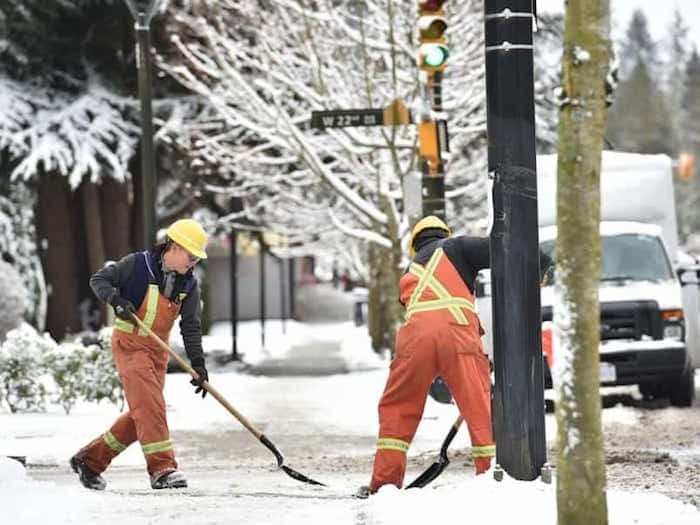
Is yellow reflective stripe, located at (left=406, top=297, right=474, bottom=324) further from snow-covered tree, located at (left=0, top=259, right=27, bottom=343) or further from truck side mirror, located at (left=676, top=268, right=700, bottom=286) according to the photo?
snow-covered tree, located at (left=0, top=259, right=27, bottom=343)

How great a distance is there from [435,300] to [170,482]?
2184 millimetres

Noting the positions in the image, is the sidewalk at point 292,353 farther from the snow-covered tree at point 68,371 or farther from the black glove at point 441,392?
the snow-covered tree at point 68,371

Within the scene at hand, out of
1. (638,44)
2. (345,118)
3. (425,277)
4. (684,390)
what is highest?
(638,44)

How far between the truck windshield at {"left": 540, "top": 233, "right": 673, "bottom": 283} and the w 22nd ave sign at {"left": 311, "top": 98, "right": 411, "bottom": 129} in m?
2.49

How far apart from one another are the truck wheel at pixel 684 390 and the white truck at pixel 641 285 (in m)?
0.01

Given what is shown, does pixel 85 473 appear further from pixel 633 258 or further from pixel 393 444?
pixel 633 258

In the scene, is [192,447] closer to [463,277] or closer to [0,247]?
[463,277]

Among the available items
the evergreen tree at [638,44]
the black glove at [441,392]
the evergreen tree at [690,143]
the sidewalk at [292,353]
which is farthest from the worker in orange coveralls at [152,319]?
the evergreen tree at [638,44]

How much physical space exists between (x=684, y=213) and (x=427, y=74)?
96543mm

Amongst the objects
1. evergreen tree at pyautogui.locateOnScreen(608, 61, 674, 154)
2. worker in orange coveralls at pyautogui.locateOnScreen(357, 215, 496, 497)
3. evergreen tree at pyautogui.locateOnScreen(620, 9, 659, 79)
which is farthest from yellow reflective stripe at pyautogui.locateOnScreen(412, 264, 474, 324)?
evergreen tree at pyautogui.locateOnScreen(620, 9, 659, 79)

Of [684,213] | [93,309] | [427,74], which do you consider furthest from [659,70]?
[427,74]

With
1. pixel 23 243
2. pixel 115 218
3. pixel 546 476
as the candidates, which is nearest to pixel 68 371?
pixel 546 476

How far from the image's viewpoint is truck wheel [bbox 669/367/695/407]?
17.9 m

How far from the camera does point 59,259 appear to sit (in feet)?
108
